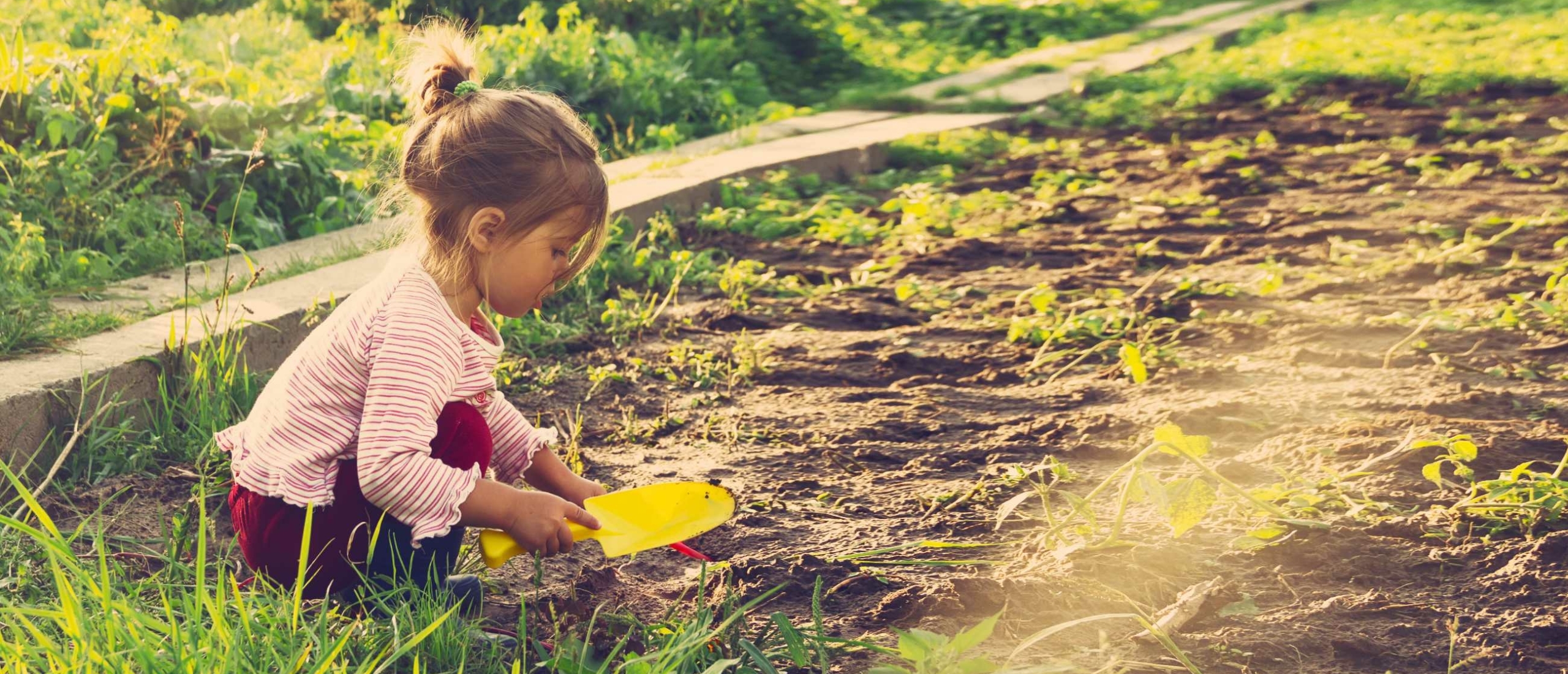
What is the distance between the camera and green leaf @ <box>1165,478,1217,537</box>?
225 cm

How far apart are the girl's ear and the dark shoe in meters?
0.55

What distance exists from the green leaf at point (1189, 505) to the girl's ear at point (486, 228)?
3.83ft

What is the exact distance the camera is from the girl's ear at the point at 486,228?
2.25 meters

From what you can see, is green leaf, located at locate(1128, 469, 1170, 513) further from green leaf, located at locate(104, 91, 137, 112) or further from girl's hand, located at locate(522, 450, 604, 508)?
green leaf, located at locate(104, 91, 137, 112)

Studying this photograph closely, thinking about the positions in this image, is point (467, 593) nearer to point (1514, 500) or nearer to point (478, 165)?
point (478, 165)

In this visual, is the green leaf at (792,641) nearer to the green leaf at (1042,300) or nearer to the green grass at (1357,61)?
the green leaf at (1042,300)

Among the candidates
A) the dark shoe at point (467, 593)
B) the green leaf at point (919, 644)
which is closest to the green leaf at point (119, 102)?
the dark shoe at point (467, 593)

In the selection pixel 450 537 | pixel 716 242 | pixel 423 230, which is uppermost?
pixel 423 230

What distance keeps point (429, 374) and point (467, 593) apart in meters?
0.38

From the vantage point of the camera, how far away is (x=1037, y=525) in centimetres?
257

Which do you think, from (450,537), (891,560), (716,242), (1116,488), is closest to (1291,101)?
(716,242)

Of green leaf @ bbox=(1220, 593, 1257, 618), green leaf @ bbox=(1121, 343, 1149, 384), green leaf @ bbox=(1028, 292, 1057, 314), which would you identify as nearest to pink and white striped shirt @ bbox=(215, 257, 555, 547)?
green leaf @ bbox=(1220, 593, 1257, 618)

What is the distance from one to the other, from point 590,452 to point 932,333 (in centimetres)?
117

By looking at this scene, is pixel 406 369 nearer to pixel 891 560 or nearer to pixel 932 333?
pixel 891 560
